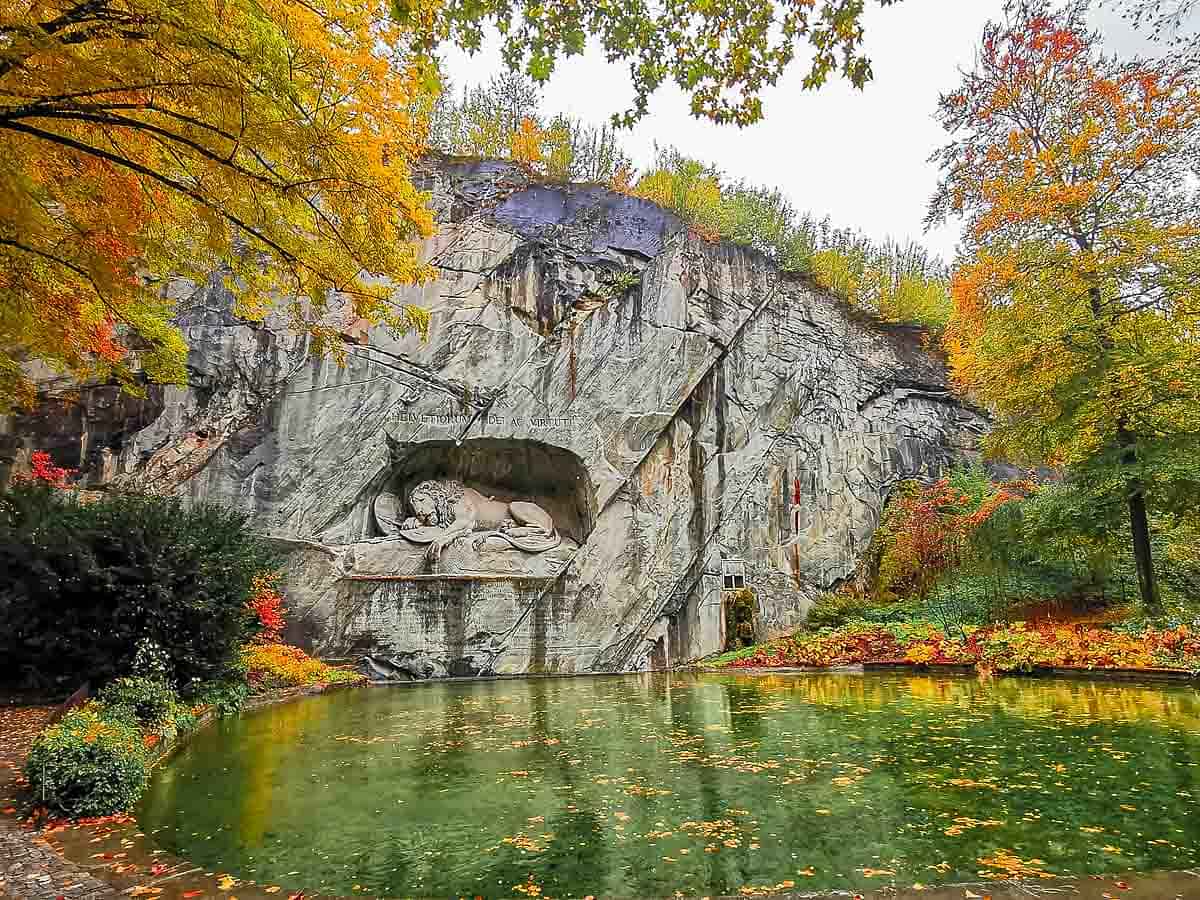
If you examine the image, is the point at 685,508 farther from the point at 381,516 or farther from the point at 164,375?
the point at 164,375

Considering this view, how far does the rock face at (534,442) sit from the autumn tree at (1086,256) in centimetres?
499

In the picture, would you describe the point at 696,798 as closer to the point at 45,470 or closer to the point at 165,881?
the point at 165,881

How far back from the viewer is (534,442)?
14.7 meters

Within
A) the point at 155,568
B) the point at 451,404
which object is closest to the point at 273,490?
the point at 451,404

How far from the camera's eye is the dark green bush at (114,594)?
7641 mm

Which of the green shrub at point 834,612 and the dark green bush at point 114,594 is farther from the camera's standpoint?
the green shrub at point 834,612

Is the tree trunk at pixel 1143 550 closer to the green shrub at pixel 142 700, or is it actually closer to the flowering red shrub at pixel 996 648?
the flowering red shrub at pixel 996 648

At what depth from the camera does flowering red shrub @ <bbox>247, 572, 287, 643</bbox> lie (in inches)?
408

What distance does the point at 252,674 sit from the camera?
9.95m

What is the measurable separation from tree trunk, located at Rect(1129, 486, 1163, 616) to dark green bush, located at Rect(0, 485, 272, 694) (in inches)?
510

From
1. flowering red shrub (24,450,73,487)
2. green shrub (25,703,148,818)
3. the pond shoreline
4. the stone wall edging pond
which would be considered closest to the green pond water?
the pond shoreline

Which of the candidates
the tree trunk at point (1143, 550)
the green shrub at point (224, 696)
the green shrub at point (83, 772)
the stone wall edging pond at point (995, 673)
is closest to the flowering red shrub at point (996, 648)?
the stone wall edging pond at point (995, 673)

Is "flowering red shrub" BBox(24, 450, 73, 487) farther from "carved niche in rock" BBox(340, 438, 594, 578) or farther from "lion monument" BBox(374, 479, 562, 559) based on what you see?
"lion monument" BBox(374, 479, 562, 559)

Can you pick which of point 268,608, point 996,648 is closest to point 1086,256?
point 996,648
